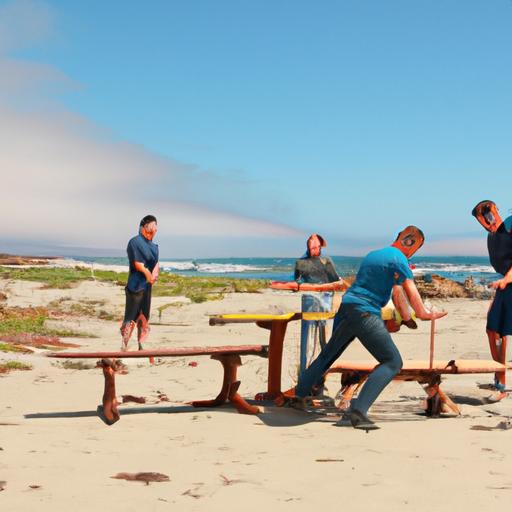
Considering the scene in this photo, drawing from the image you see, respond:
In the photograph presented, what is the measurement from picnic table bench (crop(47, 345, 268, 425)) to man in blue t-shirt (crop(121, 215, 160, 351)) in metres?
3.63

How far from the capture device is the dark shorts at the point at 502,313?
7.89m

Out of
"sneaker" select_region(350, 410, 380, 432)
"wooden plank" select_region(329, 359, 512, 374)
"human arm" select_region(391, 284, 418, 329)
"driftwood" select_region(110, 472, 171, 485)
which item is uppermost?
"human arm" select_region(391, 284, 418, 329)

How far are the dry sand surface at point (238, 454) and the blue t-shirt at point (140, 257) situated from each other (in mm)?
1824

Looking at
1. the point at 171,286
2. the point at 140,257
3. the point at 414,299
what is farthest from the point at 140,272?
the point at 171,286

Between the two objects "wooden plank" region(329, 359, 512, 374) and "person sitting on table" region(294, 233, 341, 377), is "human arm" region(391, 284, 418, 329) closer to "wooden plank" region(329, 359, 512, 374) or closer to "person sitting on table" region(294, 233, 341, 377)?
"wooden plank" region(329, 359, 512, 374)

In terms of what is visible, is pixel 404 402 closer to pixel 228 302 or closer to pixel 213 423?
pixel 213 423

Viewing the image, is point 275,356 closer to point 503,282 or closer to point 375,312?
point 375,312

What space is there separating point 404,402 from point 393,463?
287cm

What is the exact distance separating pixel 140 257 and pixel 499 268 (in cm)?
512

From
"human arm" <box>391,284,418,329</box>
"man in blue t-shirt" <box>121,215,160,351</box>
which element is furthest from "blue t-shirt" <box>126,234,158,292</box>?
"human arm" <box>391,284,418,329</box>

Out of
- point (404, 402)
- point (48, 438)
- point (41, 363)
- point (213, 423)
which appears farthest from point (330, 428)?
point (41, 363)

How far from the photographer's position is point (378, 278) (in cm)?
611

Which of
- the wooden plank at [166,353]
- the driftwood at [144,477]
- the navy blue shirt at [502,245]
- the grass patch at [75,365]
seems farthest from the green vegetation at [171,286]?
the driftwood at [144,477]

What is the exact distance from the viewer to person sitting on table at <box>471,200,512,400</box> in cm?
780
